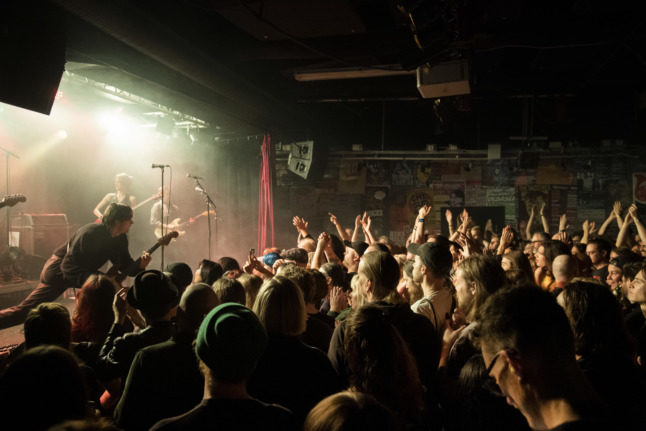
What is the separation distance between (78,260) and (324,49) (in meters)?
3.58

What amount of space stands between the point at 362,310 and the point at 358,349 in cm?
16

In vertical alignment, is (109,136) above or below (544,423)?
above

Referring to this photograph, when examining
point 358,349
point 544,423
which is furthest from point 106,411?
point 544,423

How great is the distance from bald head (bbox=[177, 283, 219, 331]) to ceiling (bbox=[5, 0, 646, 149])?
2.28 metres

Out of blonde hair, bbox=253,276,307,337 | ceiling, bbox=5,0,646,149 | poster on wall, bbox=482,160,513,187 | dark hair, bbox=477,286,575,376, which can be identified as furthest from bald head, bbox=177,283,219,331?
poster on wall, bbox=482,160,513,187

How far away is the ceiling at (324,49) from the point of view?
12.6 feet

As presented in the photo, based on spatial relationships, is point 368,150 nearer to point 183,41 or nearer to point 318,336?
point 183,41

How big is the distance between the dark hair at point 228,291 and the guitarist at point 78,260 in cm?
224

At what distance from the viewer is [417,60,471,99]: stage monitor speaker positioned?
467cm

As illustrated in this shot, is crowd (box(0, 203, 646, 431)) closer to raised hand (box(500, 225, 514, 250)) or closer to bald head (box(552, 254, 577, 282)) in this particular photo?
bald head (box(552, 254, 577, 282))

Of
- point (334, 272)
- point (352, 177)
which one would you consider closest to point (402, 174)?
point (352, 177)

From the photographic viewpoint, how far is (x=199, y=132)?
8.93 m

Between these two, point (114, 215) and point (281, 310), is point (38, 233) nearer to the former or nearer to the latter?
point (114, 215)

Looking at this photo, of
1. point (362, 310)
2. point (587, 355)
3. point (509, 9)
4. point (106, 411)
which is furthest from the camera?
point (509, 9)
